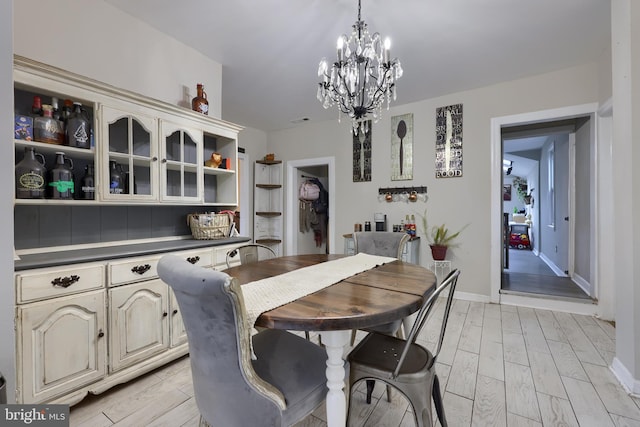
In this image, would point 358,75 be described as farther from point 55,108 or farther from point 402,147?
point 402,147

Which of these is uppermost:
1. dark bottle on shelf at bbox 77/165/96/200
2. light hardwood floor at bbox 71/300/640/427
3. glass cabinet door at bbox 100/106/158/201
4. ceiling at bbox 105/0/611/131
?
ceiling at bbox 105/0/611/131

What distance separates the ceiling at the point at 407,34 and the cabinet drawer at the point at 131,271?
181 cm

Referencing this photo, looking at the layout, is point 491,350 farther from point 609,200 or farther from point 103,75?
point 103,75

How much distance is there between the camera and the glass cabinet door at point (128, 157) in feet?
6.02

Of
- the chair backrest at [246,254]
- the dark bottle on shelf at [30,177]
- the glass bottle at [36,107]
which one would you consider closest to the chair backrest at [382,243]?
the chair backrest at [246,254]

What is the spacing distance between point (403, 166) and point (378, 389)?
9.38 feet

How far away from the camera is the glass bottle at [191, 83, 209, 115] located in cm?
244

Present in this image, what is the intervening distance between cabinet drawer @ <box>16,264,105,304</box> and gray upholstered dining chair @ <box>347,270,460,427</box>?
1506 millimetres

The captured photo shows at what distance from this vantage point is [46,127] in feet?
5.33

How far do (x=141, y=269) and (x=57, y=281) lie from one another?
41cm

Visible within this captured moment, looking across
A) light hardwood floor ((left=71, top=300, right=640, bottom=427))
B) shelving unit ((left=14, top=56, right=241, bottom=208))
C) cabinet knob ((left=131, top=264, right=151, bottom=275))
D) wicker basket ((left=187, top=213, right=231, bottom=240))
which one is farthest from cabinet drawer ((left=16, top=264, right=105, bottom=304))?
wicker basket ((left=187, top=213, right=231, bottom=240))

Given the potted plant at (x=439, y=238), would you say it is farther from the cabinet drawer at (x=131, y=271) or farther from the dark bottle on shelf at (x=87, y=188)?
Answer: the dark bottle on shelf at (x=87, y=188)

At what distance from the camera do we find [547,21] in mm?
2188

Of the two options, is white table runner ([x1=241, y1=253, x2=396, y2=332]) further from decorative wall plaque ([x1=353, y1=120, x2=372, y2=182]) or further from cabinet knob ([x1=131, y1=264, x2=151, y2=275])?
decorative wall plaque ([x1=353, y1=120, x2=372, y2=182])
